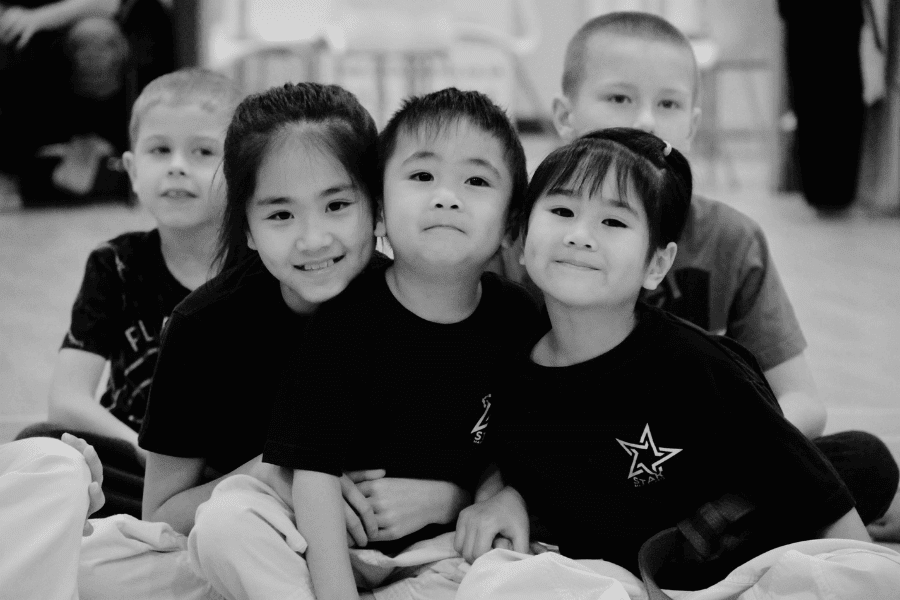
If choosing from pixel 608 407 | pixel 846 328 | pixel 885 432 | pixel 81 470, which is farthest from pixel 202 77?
pixel 846 328

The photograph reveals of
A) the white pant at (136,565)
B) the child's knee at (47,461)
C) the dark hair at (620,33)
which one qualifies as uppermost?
the dark hair at (620,33)

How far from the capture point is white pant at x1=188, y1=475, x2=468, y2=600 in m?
1.06

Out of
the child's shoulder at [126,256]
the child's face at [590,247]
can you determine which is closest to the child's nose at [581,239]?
the child's face at [590,247]

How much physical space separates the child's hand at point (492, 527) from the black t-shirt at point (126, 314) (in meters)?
0.57

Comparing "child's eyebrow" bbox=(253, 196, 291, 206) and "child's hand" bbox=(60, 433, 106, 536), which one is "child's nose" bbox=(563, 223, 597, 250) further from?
"child's hand" bbox=(60, 433, 106, 536)

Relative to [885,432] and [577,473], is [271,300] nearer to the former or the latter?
[577,473]

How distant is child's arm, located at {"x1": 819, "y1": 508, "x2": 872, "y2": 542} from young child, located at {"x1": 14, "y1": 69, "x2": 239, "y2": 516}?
84 centimetres

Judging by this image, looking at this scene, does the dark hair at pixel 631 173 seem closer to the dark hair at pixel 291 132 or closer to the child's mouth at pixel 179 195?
the dark hair at pixel 291 132

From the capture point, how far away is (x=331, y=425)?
3.57 feet

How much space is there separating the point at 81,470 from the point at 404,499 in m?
0.31

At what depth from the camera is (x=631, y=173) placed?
3.66ft

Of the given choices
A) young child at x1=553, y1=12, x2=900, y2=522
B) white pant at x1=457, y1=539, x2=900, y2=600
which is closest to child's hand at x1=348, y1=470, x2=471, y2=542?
white pant at x1=457, y1=539, x2=900, y2=600

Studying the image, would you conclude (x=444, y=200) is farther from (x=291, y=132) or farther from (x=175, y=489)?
(x=175, y=489)

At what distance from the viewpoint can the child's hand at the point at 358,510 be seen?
111 cm
